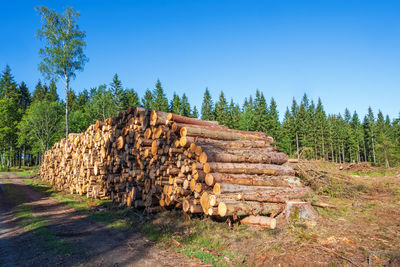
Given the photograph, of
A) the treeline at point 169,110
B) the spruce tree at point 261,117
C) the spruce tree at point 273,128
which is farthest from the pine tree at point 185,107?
the spruce tree at point 273,128

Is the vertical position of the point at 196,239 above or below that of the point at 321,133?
below

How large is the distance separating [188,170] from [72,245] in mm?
3247

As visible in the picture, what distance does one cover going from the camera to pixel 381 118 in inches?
2680

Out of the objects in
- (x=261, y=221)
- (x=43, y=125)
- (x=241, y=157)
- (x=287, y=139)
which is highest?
(x=43, y=125)

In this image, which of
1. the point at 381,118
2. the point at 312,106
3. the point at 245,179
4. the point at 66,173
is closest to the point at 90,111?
the point at 66,173

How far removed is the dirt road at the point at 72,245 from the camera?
4371mm

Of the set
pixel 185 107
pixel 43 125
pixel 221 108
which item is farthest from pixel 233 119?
pixel 43 125

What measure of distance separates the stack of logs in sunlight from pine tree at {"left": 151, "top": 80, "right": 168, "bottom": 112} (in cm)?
4188

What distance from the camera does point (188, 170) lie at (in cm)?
672

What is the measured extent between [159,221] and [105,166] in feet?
16.9

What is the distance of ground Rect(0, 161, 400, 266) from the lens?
14.0 ft

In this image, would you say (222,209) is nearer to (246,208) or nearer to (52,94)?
(246,208)

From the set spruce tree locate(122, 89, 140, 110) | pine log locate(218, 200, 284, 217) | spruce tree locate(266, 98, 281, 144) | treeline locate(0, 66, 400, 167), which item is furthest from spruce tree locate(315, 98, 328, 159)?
pine log locate(218, 200, 284, 217)

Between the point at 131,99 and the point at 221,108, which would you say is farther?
the point at 221,108
